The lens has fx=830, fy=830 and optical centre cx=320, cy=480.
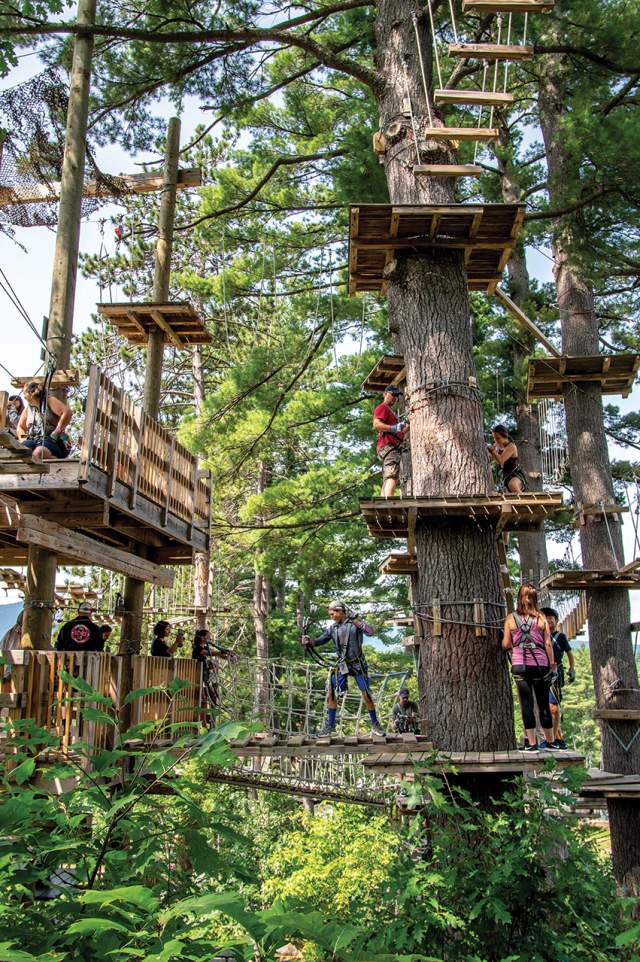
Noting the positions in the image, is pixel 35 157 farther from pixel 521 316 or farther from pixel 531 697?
pixel 531 697

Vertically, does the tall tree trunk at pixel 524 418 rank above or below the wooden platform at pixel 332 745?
above

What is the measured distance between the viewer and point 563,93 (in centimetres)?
1248

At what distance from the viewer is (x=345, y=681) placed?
777 cm

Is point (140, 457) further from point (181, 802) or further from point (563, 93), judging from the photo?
point (563, 93)

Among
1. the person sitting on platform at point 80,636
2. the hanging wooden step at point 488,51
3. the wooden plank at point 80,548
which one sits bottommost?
the person sitting on platform at point 80,636

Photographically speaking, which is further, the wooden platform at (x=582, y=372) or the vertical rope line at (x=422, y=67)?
the wooden platform at (x=582, y=372)

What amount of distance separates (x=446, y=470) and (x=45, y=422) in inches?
138

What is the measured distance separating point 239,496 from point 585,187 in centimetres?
1422

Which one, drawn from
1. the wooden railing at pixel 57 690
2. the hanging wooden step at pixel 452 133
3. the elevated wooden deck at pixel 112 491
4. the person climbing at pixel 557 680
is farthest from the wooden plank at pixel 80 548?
the hanging wooden step at pixel 452 133

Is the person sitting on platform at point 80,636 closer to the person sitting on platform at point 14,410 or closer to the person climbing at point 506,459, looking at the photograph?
the person sitting on platform at point 14,410

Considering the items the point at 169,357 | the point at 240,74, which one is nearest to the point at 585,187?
the point at 240,74

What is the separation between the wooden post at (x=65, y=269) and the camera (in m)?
7.44

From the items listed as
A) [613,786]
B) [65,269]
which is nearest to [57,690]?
[65,269]

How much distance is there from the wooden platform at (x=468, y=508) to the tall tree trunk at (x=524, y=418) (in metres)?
6.84
